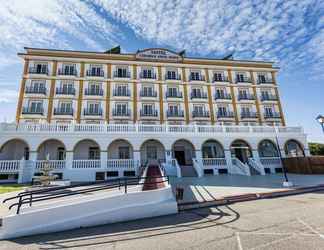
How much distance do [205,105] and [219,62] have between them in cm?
772

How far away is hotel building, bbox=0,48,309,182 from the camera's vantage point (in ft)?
56.5

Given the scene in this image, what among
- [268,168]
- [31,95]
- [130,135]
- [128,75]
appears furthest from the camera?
[128,75]

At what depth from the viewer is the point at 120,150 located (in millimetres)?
21094

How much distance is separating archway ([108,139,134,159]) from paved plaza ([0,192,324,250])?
1454 cm

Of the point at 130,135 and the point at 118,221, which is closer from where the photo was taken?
the point at 118,221

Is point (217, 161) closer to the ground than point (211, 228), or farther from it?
farther from it

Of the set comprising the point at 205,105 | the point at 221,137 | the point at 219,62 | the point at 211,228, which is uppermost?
→ the point at 219,62

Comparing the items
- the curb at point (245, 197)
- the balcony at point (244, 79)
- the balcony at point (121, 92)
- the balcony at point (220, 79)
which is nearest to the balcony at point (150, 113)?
the balcony at point (121, 92)

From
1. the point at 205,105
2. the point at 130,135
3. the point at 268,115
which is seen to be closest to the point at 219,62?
the point at 205,105

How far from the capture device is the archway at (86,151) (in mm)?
19781

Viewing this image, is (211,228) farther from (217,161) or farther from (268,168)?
(268,168)

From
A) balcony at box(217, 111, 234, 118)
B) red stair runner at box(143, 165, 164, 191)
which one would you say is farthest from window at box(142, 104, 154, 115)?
red stair runner at box(143, 165, 164, 191)

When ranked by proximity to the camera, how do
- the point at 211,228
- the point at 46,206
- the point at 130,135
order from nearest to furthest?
the point at 211,228
the point at 46,206
the point at 130,135

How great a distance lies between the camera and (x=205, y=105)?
26812mm
